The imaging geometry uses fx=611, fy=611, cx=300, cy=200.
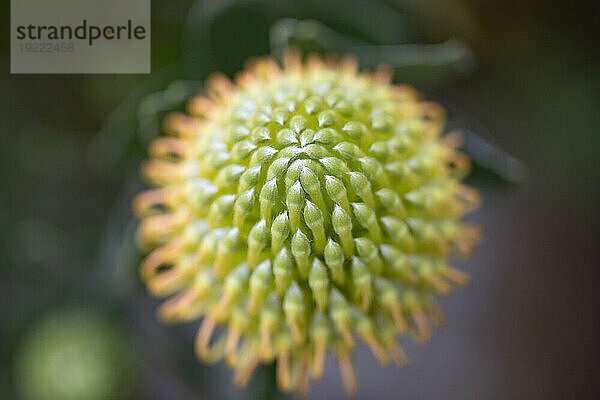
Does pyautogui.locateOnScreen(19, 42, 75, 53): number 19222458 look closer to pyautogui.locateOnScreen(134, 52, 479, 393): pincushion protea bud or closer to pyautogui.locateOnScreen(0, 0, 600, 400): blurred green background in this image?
pyautogui.locateOnScreen(0, 0, 600, 400): blurred green background

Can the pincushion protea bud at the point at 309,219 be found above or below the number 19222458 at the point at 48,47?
below

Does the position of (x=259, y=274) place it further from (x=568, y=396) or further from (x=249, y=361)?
(x=568, y=396)

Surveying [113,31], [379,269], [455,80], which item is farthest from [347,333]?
[455,80]

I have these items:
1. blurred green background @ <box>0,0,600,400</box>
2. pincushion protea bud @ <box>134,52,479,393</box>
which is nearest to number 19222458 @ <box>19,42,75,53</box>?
blurred green background @ <box>0,0,600,400</box>

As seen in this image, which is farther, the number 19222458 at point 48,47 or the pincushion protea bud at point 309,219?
the number 19222458 at point 48,47

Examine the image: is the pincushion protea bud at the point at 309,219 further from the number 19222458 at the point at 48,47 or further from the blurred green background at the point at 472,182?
the number 19222458 at the point at 48,47

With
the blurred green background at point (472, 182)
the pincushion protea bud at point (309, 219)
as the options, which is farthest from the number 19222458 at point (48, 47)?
the pincushion protea bud at point (309, 219)
